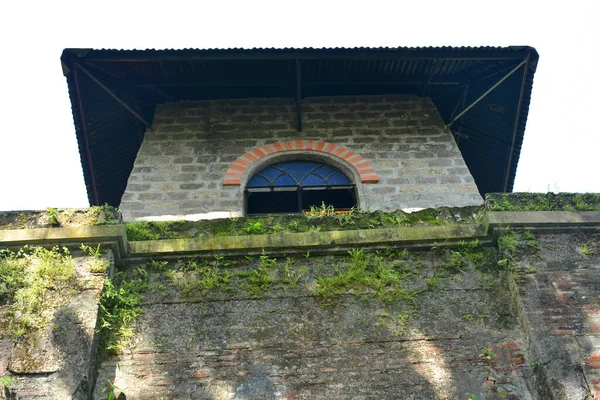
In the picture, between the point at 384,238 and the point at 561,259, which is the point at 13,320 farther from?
the point at 561,259

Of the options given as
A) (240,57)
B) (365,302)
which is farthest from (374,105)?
(365,302)

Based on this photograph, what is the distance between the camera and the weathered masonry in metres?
4.92

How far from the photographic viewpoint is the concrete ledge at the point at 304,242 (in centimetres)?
593

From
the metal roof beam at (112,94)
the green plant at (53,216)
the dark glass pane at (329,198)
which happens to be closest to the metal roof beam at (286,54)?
the metal roof beam at (112,94)

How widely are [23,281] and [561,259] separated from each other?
4.24 m

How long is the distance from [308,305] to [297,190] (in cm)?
336

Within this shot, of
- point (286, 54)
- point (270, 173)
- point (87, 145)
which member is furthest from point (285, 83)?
point (87, 145)

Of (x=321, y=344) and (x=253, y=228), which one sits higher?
(x=253, y=228)

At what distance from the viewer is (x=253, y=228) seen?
6.13m

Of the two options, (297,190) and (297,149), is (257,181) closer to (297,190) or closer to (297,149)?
(297,190)

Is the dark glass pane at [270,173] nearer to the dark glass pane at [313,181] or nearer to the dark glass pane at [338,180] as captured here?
the dark glass pane at [313,181]

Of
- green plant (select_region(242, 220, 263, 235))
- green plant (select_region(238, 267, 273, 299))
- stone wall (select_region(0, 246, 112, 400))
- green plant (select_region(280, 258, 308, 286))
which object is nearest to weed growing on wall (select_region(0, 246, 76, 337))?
stone wall (select_region(0, 246, 112, 400))

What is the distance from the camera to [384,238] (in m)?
5.99

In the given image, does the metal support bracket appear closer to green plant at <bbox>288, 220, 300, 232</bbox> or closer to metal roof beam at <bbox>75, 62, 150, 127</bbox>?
metal roof beam at <bbox>75, 62, 150, 127</bbox>
